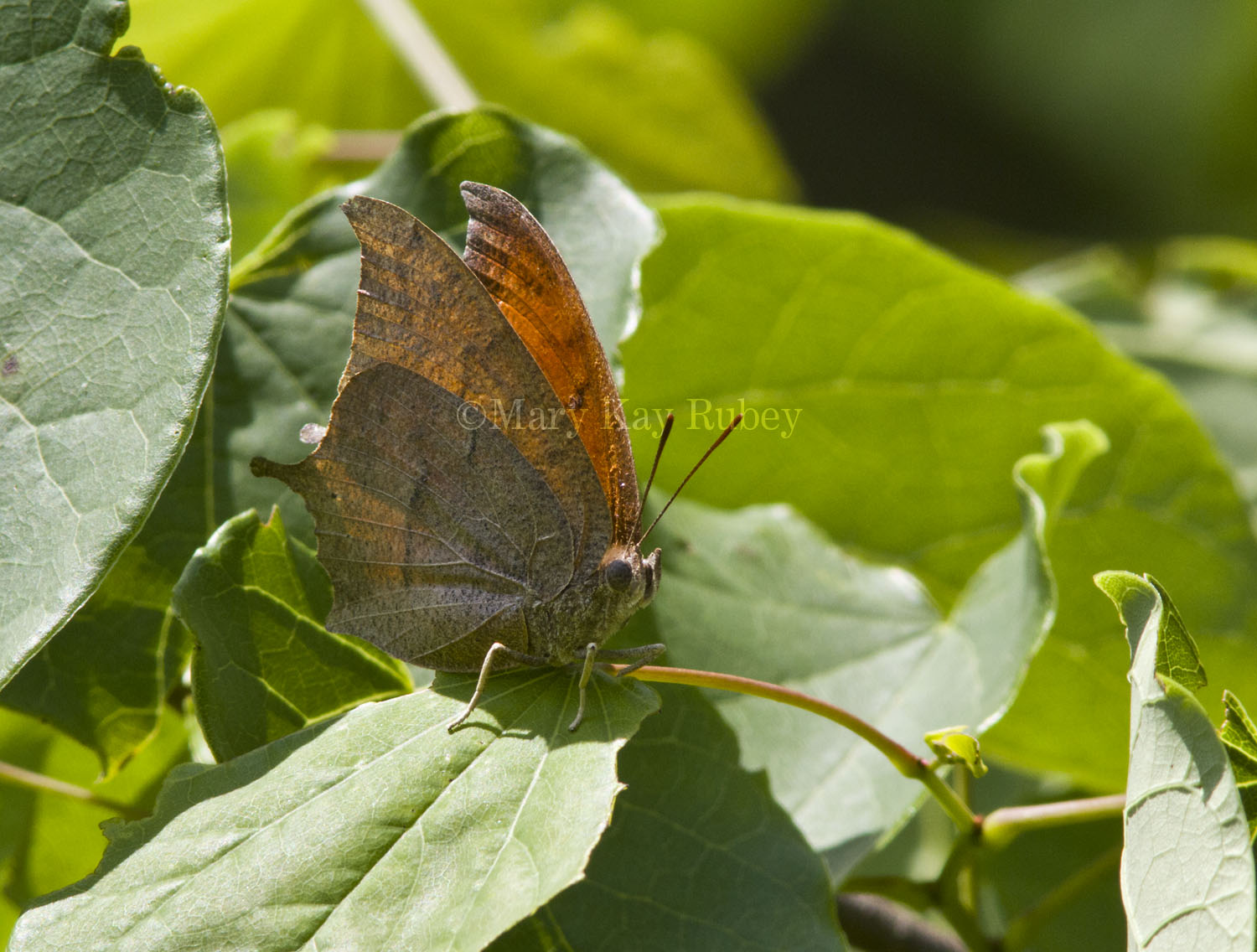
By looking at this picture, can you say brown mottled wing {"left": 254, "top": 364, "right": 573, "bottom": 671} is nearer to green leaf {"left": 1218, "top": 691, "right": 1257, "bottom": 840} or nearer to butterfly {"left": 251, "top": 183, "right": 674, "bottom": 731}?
butterfly {"left": 251, "top": 183, "right": 674, "bottom": 731}

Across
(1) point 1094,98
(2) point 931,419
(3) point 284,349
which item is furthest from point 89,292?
(1) point 1094,98

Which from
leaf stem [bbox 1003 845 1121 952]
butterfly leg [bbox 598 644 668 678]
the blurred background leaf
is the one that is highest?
butterfly leg [bbox 598 644 668 678]

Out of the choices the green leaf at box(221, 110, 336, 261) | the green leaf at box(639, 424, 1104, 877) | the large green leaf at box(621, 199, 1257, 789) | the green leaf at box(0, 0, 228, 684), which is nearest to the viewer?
the green leaf at box(0, 0, 228, 684)

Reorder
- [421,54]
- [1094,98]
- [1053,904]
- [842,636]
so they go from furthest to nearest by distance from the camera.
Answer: [1094,98]
[421,54]
[842,636]
[1053,904]

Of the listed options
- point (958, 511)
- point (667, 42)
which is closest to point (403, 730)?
point (958, 511)

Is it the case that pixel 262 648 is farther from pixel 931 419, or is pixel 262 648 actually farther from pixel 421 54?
pixel 421 54

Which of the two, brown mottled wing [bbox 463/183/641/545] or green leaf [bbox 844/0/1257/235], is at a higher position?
brown mottled wing [bbox 463/183/641/545]

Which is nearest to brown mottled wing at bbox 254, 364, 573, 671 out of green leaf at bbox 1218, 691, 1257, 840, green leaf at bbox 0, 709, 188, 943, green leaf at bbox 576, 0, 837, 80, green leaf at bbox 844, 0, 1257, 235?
green leaf at bbox 0, 709, 188, 943
